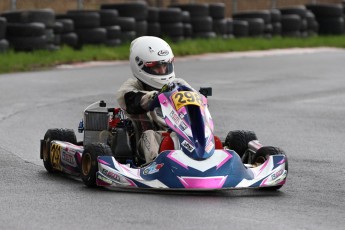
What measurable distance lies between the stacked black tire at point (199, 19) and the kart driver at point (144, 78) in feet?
51.5

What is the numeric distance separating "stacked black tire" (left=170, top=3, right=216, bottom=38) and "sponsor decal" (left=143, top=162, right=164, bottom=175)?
55.4 ft

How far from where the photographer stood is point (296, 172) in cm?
933

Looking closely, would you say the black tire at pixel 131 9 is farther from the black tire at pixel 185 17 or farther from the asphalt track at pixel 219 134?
the asphalt track at pixel 219 134

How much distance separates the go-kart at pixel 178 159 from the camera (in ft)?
25.6

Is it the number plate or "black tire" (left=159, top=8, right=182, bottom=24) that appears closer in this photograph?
the number plate

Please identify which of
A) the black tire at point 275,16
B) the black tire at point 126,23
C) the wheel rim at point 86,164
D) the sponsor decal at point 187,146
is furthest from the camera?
the black tire at point 275,16

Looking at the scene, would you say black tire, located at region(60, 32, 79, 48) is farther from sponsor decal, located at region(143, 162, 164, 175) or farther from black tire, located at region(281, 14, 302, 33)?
sponsor decal, located at region(143, 162, 164, 175)

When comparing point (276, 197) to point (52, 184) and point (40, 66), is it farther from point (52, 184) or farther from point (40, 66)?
point (40, 66)

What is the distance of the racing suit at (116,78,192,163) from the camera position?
8352 mm

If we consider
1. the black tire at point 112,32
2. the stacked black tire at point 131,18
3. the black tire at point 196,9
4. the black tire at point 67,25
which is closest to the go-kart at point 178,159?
the black tire at point 67,25

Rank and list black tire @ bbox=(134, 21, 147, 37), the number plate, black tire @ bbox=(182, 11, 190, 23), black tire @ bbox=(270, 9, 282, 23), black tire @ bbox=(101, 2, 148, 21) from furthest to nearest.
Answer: black tire @ bbox=(270, 9, 282, 23) < black tire @ bbox=(182, 11, 190, 23) < black tire @ bbox=(134, 21, 147, 37) < black tire @ bbox=(101, 2, 148, 21) < the number plate

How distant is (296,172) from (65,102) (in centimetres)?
600

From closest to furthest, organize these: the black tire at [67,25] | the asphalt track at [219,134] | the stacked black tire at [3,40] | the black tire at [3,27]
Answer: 1. the asphalt track at [219,134]
2. the black tire at [3,27]
3. the stacked black tire at [3,40]
4. the black tire at [67,25]

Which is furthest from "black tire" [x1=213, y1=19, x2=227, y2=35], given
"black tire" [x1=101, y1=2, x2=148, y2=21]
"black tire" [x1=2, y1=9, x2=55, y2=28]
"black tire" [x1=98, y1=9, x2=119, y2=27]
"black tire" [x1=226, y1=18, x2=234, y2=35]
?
"black tire" [x1=2, y1=9, x2=55, y2=28]
